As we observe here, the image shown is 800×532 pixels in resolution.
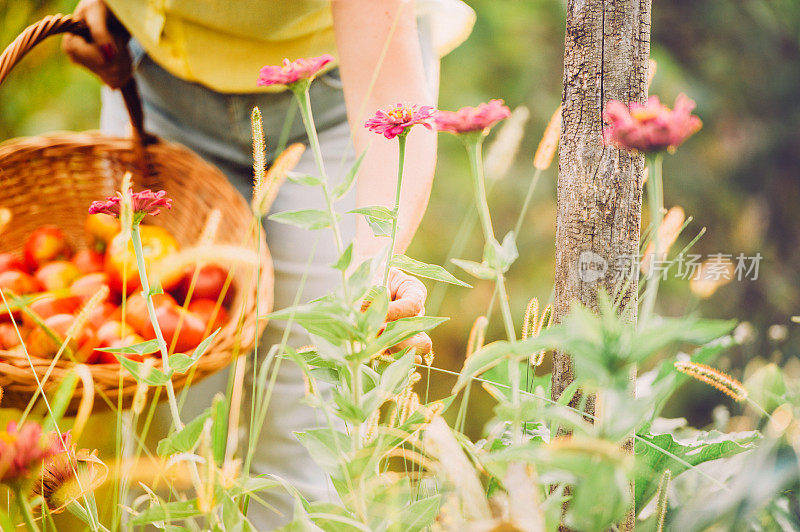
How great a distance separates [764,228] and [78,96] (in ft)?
6.18

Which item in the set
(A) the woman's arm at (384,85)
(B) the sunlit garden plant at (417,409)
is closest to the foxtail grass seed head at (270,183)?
(B) the sunlit garden plant at (417,409)

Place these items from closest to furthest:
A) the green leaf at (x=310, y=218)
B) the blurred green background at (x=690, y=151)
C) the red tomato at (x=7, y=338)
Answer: the green leaf at (x=310, y=218) → the red tomato at (x=7, y=338) → the blurred green background at (x=690, y=151)

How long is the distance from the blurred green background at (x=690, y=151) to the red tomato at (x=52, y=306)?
0.91 metres

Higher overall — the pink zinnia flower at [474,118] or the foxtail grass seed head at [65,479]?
the pink zinnia flower at [474,118]

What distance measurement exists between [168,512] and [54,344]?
0.36 meters

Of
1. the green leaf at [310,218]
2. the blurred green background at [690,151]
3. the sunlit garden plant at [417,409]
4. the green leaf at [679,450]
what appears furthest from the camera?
the blurred green background at [690,151]

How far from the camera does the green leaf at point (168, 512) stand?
0.36m

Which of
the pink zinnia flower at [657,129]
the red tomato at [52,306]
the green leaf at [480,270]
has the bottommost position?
the red tomato at [52,306]

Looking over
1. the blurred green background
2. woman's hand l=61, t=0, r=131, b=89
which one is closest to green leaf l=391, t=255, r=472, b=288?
woman's hand l=61, t=0, r=131, b=89

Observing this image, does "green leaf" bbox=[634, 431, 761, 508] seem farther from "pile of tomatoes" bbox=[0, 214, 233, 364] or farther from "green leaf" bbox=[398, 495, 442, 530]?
"pile of tomatoes" bbox=[0, 214, 233, 364]

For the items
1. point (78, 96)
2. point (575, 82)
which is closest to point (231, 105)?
point (575, 82)

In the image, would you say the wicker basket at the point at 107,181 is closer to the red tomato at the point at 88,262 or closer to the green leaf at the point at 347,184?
the red tomato at the point at 88,262

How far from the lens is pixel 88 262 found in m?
0.81

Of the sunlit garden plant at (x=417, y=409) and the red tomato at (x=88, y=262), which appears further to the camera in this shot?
the red tomato at (x=88, y=262)
